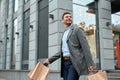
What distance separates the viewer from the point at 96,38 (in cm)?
1098

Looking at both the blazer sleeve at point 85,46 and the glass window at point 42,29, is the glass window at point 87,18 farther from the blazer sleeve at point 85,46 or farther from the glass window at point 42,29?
the blazer sleeve at point 85,46

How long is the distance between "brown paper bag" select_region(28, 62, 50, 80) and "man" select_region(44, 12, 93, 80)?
15.1 inches

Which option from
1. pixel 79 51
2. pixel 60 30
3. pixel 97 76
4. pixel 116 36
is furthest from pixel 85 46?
pixel 116 36

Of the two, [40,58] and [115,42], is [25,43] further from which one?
[115,42]

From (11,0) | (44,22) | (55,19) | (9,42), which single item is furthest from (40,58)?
(11,0)

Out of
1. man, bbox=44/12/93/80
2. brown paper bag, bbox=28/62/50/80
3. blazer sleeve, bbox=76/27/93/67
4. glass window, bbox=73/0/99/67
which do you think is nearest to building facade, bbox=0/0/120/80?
glass window, bbox=73/0/99/67

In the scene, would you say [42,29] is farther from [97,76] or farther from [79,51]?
[97,76]

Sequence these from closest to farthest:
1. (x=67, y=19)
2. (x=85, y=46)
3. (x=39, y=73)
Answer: (x=85, y=46) < (x=67, y=19) < (x=39, y=73)

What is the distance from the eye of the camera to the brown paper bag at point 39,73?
3982 mm

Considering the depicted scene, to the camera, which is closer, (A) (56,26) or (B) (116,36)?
(A) (56,26)

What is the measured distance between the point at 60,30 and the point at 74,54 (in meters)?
6.05

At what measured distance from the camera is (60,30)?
959 cm

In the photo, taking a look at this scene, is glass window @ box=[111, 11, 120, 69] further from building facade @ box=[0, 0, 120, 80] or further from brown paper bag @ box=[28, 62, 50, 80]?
brown paper bag @ box=[28, 62, 50, 80]

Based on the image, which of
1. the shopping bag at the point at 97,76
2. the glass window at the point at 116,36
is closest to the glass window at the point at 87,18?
the glass window at the point at 116,36
